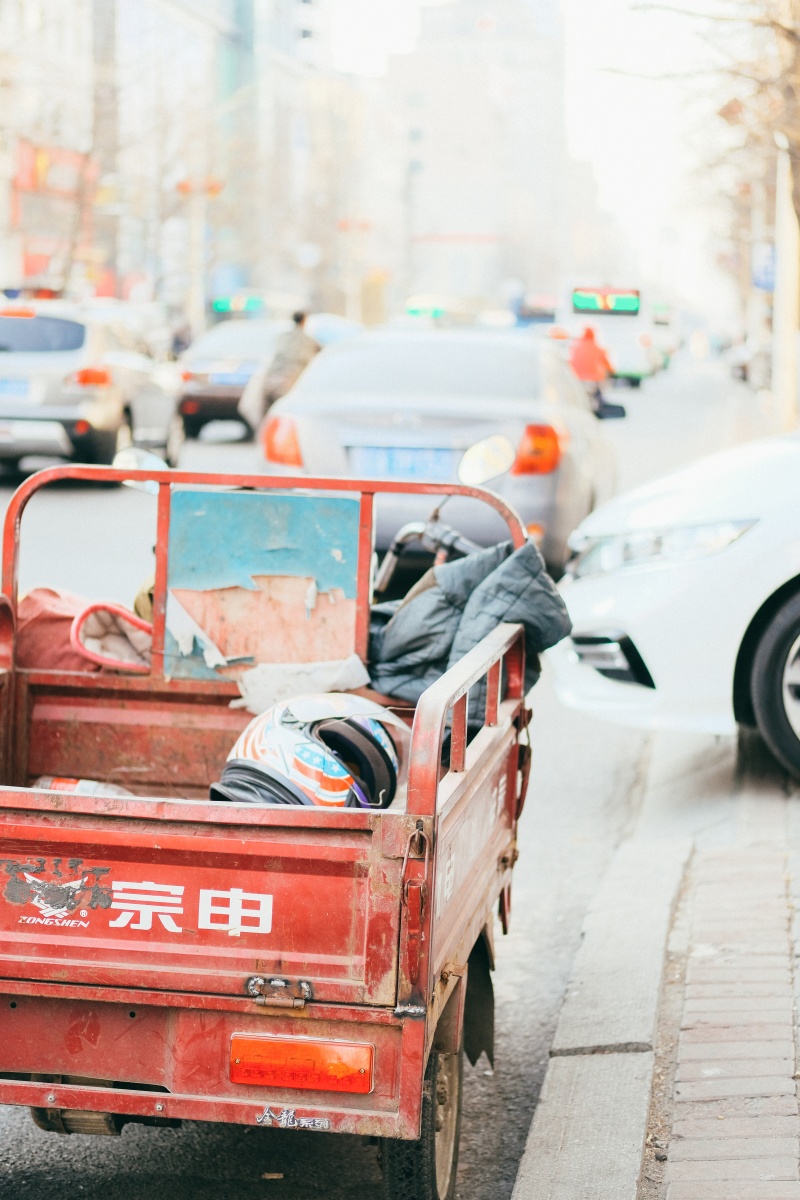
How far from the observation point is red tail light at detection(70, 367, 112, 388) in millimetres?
15898

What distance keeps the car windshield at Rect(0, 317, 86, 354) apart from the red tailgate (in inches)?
536

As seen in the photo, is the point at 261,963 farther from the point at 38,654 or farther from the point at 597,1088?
the point at 38,654

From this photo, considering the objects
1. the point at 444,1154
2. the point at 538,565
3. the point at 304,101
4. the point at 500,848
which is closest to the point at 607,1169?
the point at 444,1154

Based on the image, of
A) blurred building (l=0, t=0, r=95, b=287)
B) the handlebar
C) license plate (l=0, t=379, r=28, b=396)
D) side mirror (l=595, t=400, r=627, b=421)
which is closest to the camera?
the handlebar

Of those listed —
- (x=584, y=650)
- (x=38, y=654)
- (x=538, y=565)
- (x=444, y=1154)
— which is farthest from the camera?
(x=584, y=650)

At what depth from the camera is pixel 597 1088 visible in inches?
144

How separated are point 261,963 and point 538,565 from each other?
5.20 feet

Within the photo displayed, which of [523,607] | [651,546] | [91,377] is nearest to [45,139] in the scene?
[91,377]

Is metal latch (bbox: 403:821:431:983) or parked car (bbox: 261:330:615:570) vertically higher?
parked car (bbox: 261:330:615:570)

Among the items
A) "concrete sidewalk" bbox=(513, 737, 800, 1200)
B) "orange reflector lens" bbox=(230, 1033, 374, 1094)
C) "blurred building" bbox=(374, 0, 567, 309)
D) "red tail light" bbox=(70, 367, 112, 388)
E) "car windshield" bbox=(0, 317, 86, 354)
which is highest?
"blurred building" bbox=(374, 0, 567, 309)

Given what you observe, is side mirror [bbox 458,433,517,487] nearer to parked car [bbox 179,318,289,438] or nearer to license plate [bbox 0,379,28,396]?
license plate [bbox 0,379,28,396]

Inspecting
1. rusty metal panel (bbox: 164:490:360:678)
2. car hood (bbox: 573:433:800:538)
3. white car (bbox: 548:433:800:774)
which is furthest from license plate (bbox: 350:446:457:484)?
rusty metal panel (bbox: 164:490:360:678)

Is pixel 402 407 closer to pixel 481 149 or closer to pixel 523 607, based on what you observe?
pixel 523 607

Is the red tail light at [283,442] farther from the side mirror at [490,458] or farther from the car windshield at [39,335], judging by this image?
the car windshield at [39,335]
